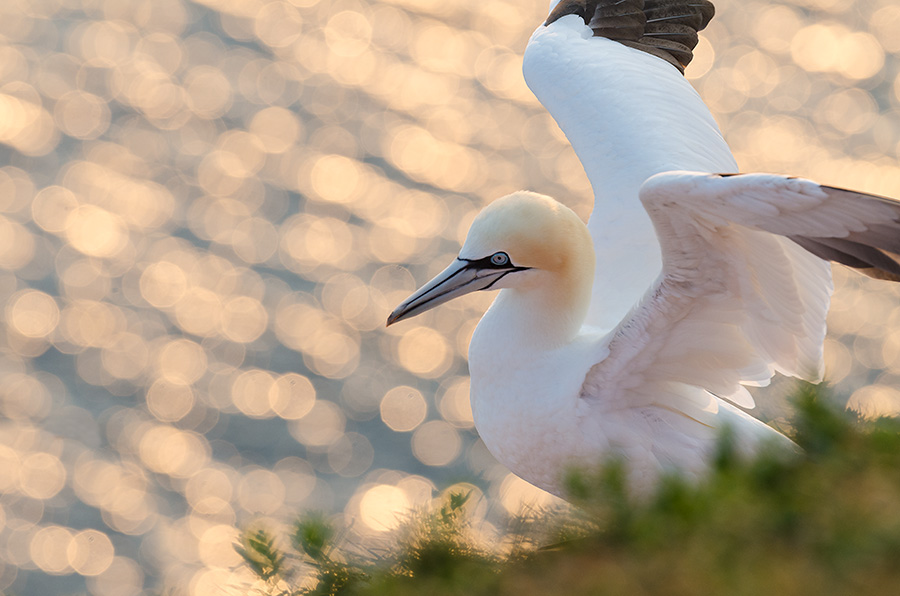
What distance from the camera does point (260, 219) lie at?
15688 mm

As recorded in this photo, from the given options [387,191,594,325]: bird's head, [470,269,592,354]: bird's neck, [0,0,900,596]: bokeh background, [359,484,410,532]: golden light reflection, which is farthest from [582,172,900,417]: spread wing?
[359,484,410,532]: golden light reflection

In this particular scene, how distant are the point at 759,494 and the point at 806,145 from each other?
16671 mm

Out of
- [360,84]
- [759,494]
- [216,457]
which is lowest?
[216,457]

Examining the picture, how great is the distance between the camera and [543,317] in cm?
466

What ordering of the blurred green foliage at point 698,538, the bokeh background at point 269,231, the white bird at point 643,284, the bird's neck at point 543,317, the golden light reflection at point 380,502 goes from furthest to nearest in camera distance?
the bokeh background at point 269,231 < the golden light reflection at point 380,502 < the bird's neck at point 543,317 < the white bird at point 643,284 < the blurred green foliage at point 698,538

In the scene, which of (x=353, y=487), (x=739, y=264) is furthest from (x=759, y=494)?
(x=353, y=487)

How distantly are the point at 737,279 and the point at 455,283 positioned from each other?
1.21 metres

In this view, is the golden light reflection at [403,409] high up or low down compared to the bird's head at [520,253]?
down

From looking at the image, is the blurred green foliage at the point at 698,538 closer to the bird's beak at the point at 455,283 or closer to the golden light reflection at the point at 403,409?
the bird's beak at the point at 455,283

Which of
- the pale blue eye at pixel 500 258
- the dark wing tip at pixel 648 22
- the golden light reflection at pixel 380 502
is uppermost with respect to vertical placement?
the dark wing tip at pixel 648 22

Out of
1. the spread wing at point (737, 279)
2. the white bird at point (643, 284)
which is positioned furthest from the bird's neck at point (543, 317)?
the spread wing at point (737, 279)

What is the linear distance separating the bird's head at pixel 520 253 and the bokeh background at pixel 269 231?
436 cm

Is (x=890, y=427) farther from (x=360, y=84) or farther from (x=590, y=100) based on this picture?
(x=360, y=84)

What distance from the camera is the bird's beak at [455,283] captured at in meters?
4.67
